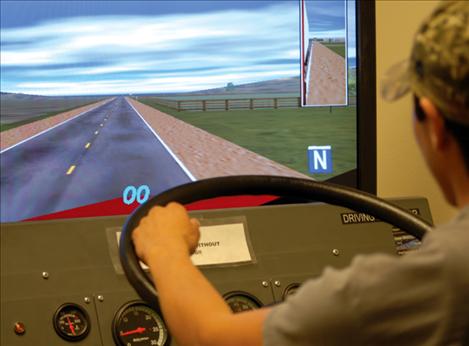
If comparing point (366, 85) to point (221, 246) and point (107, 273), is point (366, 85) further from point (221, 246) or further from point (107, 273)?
point (107, 273)

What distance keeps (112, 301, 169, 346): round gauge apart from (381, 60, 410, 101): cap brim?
1.04 metres

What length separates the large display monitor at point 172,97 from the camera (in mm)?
2115

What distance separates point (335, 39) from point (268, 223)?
606 mm

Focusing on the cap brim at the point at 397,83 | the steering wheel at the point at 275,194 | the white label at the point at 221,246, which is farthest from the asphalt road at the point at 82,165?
the cap brim at the point at 397,83

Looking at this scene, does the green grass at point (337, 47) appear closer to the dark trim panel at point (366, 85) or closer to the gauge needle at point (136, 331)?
the dark trim panel at point (366, 85)

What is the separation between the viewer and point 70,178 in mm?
2127

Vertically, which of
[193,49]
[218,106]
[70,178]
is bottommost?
[70,178]

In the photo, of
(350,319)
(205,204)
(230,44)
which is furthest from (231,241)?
(350,319)

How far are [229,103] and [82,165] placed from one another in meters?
0.40

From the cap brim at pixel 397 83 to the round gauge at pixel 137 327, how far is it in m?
1.04

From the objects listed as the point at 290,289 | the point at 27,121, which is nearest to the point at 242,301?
the point at 290,289

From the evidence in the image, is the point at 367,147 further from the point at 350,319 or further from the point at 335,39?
the point at 350,319

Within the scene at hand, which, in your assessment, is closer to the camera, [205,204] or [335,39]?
[205,204]

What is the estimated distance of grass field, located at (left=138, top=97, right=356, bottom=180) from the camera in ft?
7.45
